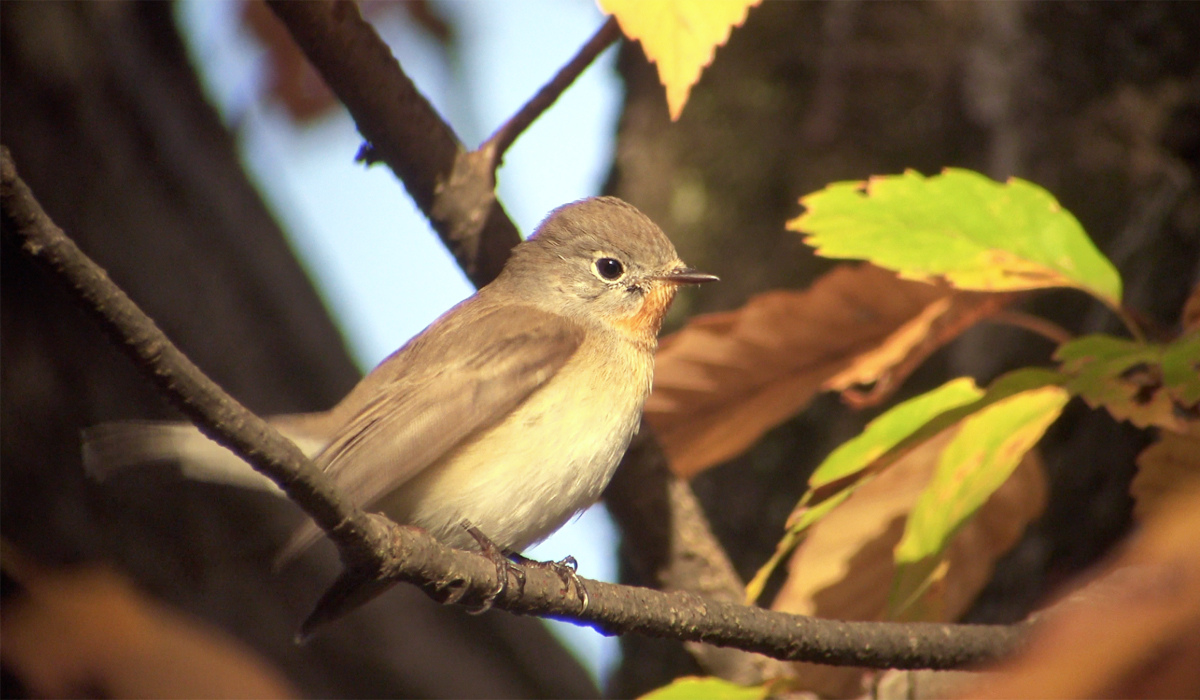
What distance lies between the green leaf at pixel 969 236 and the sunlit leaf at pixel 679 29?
0.63 meters

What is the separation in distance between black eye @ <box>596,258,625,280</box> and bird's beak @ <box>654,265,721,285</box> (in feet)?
0.48

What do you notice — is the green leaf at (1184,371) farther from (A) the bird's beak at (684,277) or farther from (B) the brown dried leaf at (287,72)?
(B) the brown dried leaf at (287,72)

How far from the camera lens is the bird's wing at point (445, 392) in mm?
3117

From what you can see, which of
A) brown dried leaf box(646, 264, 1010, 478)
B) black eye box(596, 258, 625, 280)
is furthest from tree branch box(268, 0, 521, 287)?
black eye box(596, 258, 625, 280)

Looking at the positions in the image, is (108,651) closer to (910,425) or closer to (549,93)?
(549,93)

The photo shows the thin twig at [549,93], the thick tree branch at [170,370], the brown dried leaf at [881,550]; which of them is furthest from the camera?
the thin twig at [549,93]

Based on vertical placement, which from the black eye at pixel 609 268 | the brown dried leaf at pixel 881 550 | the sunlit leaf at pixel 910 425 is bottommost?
the brown dried leaf at pixel 881 550

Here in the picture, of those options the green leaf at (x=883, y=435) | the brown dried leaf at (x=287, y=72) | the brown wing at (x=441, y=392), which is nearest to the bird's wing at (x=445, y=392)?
the brown wing at (x=441, y=392)

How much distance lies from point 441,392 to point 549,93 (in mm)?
975

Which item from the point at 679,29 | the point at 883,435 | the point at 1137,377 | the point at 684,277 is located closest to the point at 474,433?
the point at 684,277

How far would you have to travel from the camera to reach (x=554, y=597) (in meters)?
2.40

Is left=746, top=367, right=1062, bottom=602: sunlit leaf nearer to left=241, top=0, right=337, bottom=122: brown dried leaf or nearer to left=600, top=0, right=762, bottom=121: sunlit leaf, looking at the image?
left=600, top=0, right=762, bottom=121: sunlit leaf

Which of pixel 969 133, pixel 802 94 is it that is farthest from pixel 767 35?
pixel 969 133

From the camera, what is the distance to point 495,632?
5.00 meters
